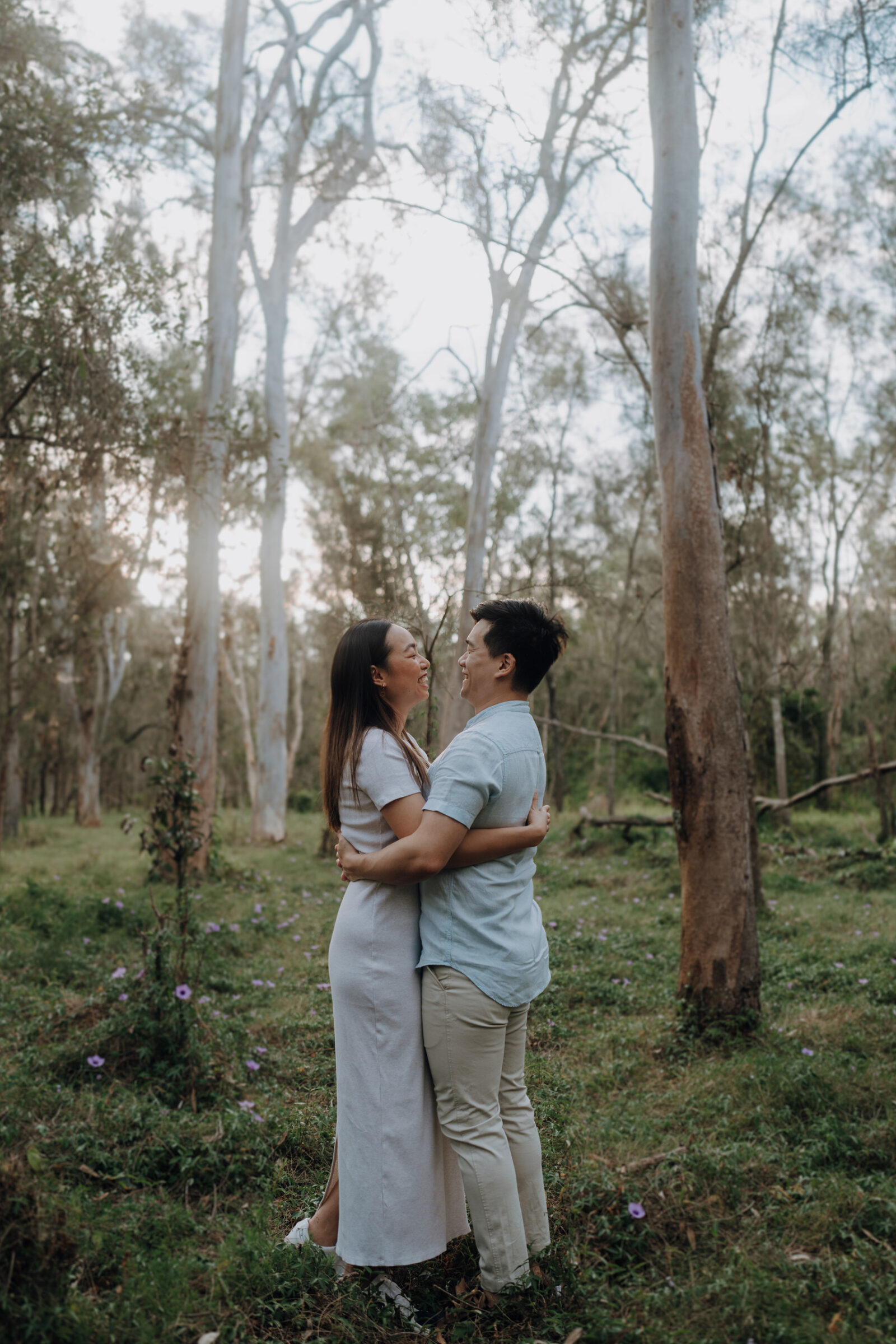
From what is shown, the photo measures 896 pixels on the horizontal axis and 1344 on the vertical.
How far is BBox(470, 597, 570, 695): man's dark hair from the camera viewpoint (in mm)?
2561

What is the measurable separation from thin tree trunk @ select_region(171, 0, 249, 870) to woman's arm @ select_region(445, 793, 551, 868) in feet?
23.6

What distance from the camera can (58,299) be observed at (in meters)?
6.23

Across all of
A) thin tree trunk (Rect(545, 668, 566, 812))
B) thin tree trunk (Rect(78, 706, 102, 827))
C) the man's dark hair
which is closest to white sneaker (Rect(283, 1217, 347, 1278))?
the man's dark hair

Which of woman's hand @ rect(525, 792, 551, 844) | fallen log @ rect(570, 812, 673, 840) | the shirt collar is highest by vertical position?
the shirt collar

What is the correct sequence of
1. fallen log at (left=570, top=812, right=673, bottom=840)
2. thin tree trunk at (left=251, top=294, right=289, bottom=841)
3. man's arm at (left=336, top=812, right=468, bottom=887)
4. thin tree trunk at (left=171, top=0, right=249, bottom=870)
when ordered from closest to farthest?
man's arm at (left=336, top=812, right=468, bottom=887)
thin tree trunk at (left=171, top=0, right=249, bottom=870)
fallen log at (left=570, top=812, right=673, bottom=840)
thin tree trunk at (left=251, top=294, right=289, bottom=841)

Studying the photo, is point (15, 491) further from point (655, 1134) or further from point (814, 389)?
point (814, 389)

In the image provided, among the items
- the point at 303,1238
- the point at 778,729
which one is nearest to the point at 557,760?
the point at 778,729

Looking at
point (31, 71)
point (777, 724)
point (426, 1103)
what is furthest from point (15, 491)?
point (777, 724)

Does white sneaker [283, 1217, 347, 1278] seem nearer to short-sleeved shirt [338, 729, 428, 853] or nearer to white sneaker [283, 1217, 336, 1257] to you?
white sneaker [283, 1217, 336, 1257]

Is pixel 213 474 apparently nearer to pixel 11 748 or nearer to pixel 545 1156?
pixel 11 748

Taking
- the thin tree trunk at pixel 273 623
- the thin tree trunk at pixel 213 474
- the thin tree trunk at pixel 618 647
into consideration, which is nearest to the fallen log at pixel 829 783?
the thin tree trunk at pixel 618 647

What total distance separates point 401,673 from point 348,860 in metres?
0.56

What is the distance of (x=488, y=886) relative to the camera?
2.42 m

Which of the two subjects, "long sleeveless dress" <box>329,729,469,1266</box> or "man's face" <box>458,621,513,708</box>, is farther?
"man's face" <box>458,621,513,708</box>
